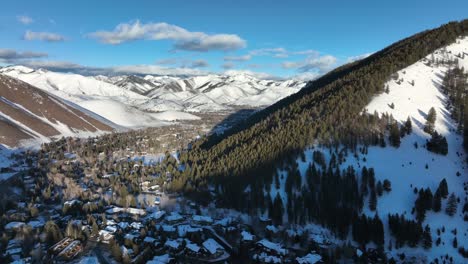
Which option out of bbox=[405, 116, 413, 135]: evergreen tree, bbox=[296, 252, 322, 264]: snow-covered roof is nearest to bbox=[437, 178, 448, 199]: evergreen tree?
bbox=[405, 116, 413, 135]: evergreen tree

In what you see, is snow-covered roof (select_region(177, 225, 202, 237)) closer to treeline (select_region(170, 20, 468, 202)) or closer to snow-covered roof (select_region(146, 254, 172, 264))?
snow-covered roof (select_region(146, 254, 172, 264))

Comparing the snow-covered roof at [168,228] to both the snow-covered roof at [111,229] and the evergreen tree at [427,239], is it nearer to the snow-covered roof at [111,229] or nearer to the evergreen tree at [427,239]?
the snow-covered roof at [111,229]

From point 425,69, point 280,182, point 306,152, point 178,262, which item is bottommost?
point 178,262

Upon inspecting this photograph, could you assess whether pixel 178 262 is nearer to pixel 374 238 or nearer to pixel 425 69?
pixel 374 238

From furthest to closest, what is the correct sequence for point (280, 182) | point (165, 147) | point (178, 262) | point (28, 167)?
point (165, 147)
point (28, 167)
point (280, 182)
point (178, 262)

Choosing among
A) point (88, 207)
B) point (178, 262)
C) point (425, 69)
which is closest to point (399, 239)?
point (178, 262)

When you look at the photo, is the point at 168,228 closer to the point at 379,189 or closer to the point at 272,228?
the point at 272,228

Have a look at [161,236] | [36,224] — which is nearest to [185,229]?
[161,236]
